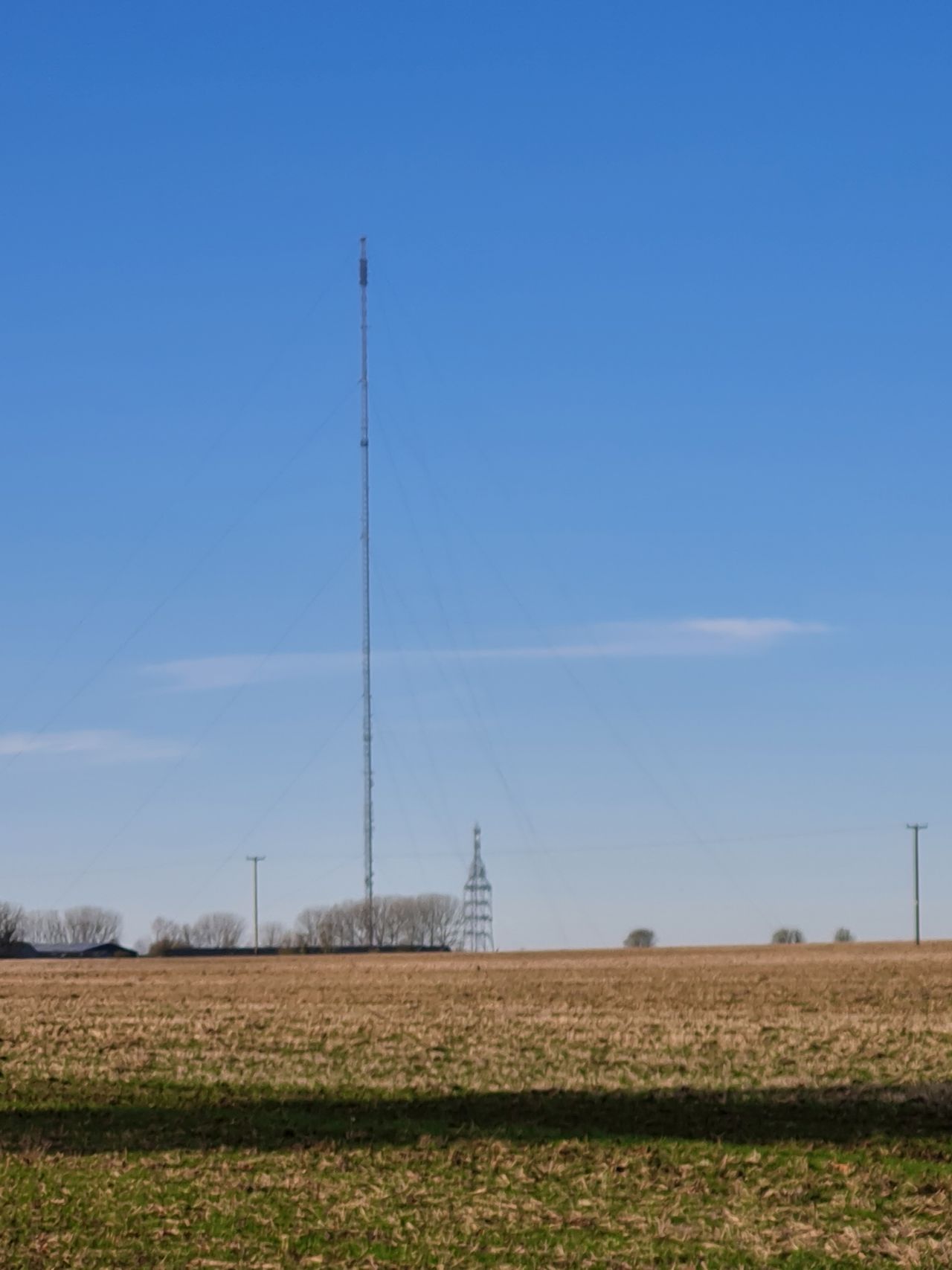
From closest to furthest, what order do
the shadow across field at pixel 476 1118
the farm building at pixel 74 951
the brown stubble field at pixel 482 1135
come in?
the brown stubble field at pixel 482 1135 < the shadow across field at pixel 476 1118 < the farm building at pixel 74 951

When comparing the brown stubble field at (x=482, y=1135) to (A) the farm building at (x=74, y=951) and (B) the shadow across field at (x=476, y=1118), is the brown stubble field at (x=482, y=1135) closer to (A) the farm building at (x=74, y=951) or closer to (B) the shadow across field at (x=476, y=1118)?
(B) the shadow across field at (x=476, y=1118)

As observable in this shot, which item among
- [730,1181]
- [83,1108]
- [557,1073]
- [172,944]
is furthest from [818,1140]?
[172,944]

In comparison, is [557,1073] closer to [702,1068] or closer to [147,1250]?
[702,1068]

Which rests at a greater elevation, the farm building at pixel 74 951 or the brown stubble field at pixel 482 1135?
the brown stubble field at pixel 482 1135

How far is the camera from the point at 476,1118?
2356 centimetres

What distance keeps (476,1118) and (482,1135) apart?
1.79 m

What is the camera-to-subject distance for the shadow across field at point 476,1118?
21469 mm

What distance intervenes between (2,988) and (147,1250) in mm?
55635

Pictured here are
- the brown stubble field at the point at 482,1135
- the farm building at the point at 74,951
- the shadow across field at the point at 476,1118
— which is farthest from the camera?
the farm building at the point at 74,951

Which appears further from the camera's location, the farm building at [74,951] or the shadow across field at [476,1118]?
the farm building at [74,951]

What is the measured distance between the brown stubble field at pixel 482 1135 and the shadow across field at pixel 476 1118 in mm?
90

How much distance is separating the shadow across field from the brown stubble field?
90 mm

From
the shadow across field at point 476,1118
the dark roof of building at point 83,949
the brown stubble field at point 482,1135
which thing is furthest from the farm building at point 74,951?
the shadow across field at point 476,1118

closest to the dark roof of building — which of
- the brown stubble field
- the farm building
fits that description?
the farm building
